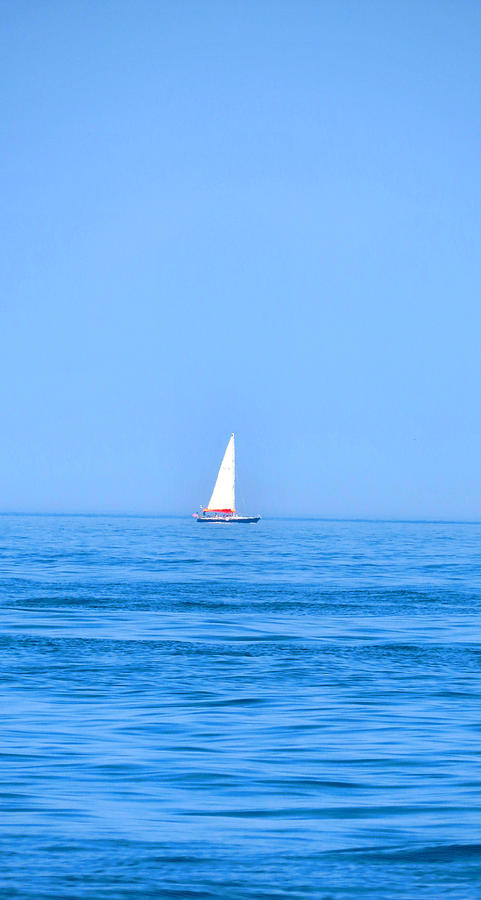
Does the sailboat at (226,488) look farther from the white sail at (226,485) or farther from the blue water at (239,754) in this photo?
the blue water at (239,754)

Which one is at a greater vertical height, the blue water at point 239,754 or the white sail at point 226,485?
the white sail at point 226,485

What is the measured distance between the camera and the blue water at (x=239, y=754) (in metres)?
9.02

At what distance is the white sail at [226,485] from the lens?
5384 inches

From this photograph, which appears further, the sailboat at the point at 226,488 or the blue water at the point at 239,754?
the sailboat at the point at 226,488

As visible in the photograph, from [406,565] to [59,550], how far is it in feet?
74.6

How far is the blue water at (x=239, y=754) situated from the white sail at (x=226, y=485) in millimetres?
105354

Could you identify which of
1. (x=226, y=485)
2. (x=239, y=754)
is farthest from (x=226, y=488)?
(x=239, y=754)

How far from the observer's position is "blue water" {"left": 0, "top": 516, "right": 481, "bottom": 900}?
902 cm

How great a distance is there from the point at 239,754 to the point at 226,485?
125 m

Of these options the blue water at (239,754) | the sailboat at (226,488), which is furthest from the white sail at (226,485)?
the blue water at (239,754)

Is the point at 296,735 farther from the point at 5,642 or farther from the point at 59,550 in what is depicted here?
the point at 59,550

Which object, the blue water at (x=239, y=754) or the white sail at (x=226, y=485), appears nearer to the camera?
the blue water at (x=239, y=754)

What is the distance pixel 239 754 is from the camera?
13.4 m

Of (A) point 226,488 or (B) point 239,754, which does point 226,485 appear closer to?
(A) point 226,488
